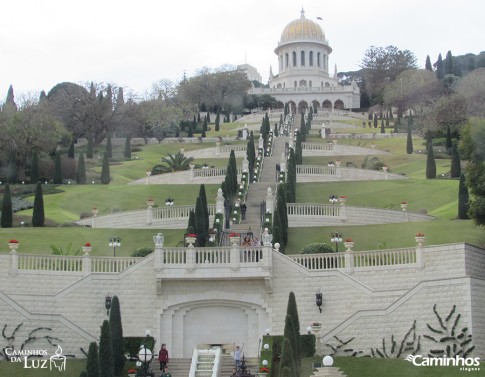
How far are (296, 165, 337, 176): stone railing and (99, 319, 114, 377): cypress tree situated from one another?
37866 millimetres

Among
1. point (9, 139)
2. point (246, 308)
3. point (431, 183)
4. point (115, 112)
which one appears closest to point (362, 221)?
point (431, 183)

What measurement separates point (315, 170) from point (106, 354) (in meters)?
39.2

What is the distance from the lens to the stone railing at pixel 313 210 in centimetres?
5300

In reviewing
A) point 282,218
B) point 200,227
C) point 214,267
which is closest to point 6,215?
point 200,227

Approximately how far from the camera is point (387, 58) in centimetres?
13688

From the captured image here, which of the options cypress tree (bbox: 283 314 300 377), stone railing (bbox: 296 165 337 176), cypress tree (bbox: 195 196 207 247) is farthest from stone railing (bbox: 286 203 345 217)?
cypress tree (bbox: 283 314 300 377)

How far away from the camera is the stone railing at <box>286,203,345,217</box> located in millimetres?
53000

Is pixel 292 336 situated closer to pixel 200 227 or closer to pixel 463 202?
pixel 200 227

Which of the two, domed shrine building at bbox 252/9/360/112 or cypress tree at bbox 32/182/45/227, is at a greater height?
domed shrine building at bbox 252/9/360/112

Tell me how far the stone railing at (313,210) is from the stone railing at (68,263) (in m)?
16.1

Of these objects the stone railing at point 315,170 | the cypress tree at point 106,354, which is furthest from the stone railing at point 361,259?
the stone railing at point 315,170

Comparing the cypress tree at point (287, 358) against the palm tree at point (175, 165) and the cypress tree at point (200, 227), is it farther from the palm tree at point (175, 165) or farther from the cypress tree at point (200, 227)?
the palm tree at point (175, 165)

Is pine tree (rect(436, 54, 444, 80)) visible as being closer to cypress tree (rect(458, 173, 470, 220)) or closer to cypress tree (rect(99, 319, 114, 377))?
cypress tree (rect(458, 173, 470, 220))

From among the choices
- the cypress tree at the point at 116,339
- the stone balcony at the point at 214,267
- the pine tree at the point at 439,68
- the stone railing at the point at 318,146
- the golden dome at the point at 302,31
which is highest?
the golden dome at the point at 302,31
